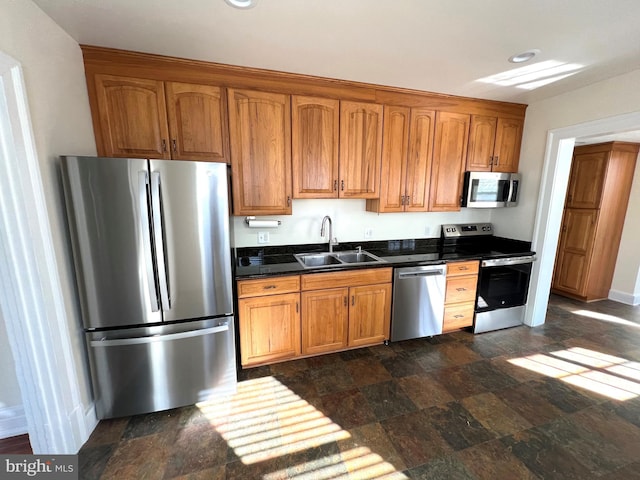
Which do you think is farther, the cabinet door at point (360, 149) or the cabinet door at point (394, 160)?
the cabinet door at point (394, 160)

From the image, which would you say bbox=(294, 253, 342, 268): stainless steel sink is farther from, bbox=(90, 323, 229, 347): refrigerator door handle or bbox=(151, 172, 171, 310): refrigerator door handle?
bbox=(151, 172, 171, 310): refrigerator door handle

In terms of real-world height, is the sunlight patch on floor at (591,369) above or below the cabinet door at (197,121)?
below

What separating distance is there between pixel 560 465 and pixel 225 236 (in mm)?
2502

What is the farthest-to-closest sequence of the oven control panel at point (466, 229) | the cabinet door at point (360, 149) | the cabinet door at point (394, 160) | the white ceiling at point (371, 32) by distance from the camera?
1. the oven control panel at point (466, 229)
2. the cabinet door at point (394, 160)
3. the cabinet door at point (360, 149)
4. the white ceiling at point (371, 32)

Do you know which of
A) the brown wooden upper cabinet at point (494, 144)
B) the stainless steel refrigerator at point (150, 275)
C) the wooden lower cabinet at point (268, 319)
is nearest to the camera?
the stainless steel refrigerator at point (150, 275)

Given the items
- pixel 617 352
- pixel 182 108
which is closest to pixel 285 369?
pixel 182 108

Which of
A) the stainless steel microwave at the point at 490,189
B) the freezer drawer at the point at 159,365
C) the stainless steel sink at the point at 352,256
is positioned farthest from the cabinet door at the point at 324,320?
the stainless steel microwave at the point at 490,189

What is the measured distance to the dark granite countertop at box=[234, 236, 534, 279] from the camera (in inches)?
94.6

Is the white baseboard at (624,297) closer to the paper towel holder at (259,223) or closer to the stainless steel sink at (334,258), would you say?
the stainless steel sink at (334,258)

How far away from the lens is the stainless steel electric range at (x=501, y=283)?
294 centimetres

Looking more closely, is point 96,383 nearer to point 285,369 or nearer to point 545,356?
point 285,369

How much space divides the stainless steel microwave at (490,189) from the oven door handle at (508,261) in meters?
0.64

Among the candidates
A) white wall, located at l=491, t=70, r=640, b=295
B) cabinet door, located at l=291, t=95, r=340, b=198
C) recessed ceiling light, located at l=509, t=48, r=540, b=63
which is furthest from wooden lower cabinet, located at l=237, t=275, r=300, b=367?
white wall, located at l=491, t=70, r=640, b=295

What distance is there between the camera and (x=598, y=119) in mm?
2529
